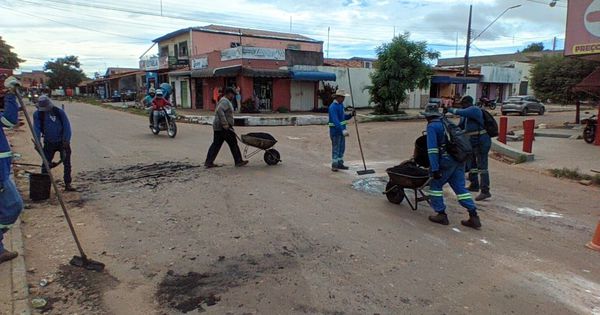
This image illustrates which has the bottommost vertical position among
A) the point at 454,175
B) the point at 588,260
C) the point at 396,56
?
the point at 588,260

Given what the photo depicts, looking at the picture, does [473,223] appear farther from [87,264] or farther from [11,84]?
[11,84]

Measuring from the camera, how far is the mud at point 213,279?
12.3ft

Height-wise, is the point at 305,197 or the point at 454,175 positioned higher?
the point at 454,175

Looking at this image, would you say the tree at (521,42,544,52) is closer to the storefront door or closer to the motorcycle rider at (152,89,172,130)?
the storefront door

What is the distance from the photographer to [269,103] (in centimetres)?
2945

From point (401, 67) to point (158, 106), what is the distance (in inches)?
659

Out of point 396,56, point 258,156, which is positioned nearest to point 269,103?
point 396,56

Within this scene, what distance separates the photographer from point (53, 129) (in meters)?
7.32

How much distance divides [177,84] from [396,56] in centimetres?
1990

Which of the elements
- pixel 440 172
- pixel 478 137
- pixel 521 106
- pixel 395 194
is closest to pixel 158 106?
pixel 395 194

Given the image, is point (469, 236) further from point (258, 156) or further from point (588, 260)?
point (258, 156)

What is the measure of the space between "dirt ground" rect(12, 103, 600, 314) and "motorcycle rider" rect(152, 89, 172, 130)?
6644mm

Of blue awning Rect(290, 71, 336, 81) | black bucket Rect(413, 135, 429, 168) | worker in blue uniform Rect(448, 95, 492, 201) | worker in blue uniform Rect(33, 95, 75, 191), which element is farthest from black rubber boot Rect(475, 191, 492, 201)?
blue awning Rect(290, 71, 336, 81)

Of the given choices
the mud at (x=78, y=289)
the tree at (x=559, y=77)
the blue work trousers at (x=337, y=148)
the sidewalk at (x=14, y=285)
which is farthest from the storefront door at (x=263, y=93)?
the mud at (x=78, y=289)
